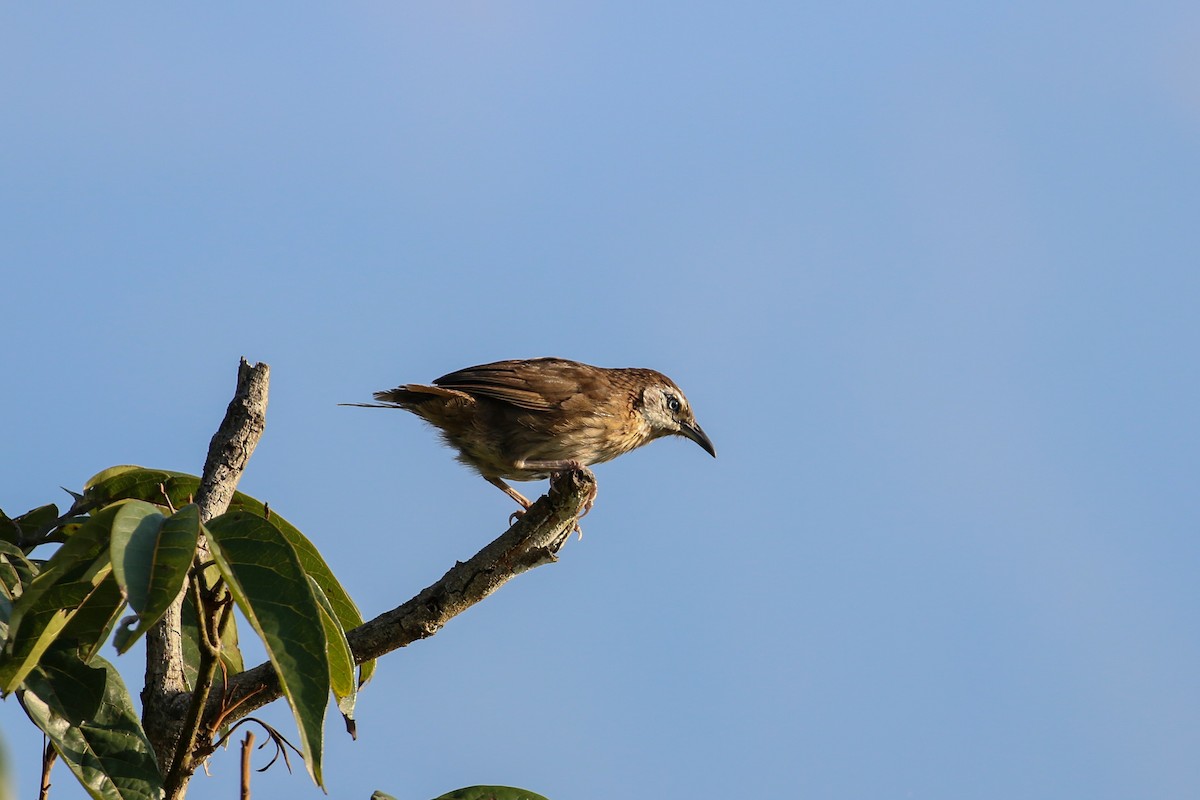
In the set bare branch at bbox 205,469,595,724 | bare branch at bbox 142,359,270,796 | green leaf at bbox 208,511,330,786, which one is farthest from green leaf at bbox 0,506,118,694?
bare branch at bbox 205,469,595,724

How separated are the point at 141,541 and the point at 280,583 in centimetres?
27

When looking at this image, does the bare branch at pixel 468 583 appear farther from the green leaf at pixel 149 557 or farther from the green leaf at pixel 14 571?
the green leaf at pixel 149 557

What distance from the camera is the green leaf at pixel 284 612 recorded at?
2246 mm

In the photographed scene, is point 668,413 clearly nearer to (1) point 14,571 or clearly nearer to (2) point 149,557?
(1) point 14,571

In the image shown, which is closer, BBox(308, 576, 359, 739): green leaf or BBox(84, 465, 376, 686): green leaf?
BBox(308, 576, 359, 739): green leaf

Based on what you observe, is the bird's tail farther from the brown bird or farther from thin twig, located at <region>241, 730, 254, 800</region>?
thin twig, located at <region>241, 730, 254, 800</region>

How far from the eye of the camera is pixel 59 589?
2492 millimetres

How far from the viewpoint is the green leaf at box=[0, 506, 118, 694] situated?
2443mm

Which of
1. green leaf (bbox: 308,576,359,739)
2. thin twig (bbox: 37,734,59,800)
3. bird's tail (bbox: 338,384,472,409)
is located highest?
bird's tail (bbox: 338,384,472,409)

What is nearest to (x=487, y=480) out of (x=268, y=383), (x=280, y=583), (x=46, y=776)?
(x=268, y=383)

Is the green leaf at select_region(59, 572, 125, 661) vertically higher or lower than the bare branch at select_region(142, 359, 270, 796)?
lower

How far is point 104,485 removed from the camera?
3.39m

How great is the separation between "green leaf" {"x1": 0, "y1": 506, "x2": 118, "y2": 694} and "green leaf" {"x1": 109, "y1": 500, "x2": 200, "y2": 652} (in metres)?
0.14

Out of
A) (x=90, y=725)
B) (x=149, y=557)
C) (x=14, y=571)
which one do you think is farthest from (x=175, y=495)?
(x=149, y=557)
